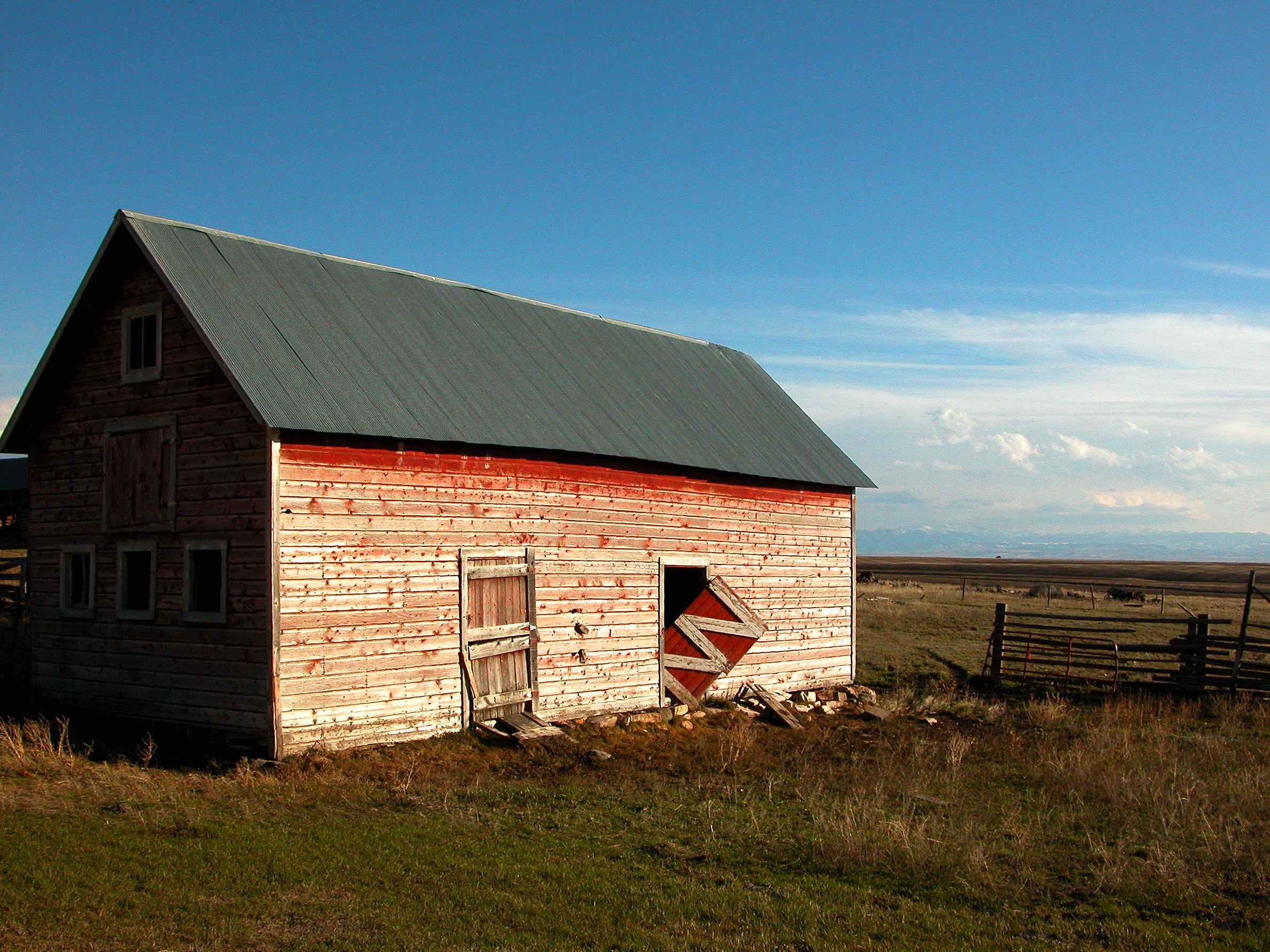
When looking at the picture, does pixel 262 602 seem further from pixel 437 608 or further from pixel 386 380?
pixel 386 380

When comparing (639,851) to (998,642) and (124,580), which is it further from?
(998,642)

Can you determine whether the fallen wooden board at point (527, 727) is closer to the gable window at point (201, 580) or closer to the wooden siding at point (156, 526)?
the wooden siding at point (156, 526)

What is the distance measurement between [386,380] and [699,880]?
31.7ft

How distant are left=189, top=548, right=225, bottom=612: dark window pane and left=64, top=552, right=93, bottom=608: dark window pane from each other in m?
2.78

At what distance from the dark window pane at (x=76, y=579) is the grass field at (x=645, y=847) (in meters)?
3.18

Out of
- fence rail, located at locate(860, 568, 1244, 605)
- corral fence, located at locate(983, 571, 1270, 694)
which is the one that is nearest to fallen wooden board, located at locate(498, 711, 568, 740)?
corral fence, located at locate(983, 571, 1270, 694)

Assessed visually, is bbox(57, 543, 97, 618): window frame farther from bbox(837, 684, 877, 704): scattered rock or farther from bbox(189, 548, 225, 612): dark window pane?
bbox(837, 684, 877, 704): scattered rock

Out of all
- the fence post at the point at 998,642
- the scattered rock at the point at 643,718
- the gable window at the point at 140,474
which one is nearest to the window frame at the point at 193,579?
the gable window at the point at 140,474

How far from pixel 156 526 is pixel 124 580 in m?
1.24

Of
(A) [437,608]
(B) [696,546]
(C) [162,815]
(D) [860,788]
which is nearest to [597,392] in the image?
(B) [696,546]

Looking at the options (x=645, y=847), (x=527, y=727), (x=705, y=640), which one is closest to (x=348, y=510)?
(x=527, y=727)

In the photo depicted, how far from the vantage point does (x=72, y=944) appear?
7.34 metres

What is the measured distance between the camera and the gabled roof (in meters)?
15.2

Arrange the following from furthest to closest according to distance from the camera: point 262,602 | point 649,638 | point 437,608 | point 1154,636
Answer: point 1154,636 < point 649,638 < point 437,608 < point 262,602
